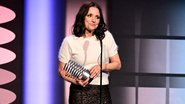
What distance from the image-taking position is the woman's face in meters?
1.76

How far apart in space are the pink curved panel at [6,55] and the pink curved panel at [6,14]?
0.23m

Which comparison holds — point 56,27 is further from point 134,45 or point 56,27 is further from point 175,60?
point 175,60

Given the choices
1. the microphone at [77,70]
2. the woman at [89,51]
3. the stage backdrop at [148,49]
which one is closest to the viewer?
the microphone at [77,70]

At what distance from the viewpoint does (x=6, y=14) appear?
2918 mm

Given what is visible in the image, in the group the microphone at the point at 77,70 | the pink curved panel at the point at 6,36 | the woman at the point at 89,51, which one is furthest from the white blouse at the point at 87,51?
the pink curved panel at the point at 6,36

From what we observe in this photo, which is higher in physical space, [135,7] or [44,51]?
[135,7]

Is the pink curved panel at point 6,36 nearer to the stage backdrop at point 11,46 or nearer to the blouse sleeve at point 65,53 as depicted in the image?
the stage backdrop at point 11,46

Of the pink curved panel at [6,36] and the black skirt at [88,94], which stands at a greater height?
the pink curved panel at [6,36]

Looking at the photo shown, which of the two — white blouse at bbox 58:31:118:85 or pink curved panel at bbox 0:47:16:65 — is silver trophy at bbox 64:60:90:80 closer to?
white blouse at bbox 58:31:118:85

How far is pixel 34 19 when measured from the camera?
2.91 meters

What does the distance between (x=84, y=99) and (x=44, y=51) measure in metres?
1.17

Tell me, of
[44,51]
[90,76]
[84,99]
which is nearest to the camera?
[90,76]

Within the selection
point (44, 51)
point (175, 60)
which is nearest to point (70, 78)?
point (44, 51)

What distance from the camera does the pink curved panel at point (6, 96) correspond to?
2.95 meters
